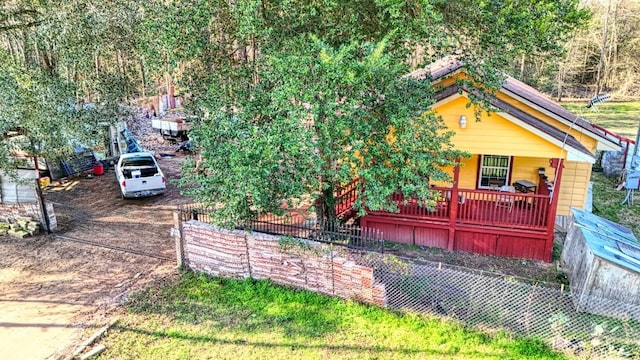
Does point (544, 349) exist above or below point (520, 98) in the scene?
below

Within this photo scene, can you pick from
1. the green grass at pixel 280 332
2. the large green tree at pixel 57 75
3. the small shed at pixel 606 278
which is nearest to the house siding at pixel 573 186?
the small shed at pixel 606 278

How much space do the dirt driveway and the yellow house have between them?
19.8 ft

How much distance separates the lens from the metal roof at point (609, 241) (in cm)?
815

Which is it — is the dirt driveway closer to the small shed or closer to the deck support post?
the deck support post

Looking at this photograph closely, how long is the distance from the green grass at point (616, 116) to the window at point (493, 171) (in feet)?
56.3

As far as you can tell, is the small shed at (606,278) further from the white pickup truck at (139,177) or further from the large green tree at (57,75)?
the white pickup truck at (139,177)

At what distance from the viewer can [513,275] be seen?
9898 mm

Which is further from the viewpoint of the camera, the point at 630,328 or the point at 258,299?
the point at 258,299

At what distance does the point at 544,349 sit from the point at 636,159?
1376cm

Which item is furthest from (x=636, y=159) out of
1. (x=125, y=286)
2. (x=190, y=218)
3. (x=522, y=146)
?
(x=125, y=286)

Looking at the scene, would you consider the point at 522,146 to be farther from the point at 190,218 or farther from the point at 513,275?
the point at 190,218

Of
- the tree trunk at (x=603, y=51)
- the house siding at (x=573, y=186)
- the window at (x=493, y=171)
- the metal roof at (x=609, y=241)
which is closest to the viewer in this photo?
the metal roof at (x=609, y=241)

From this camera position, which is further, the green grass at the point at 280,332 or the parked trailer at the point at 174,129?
the parked trailer at the point at 174,129

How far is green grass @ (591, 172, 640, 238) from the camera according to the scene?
1391 centimetres
